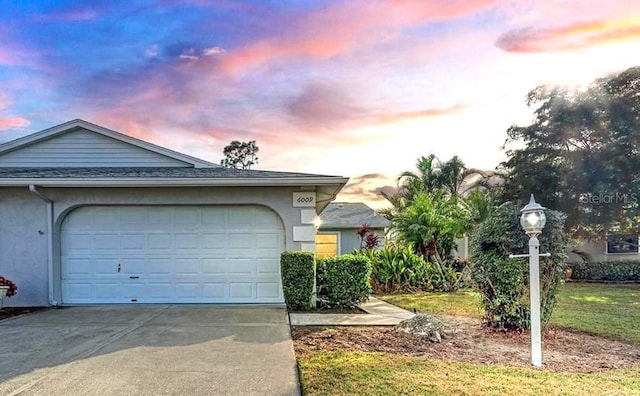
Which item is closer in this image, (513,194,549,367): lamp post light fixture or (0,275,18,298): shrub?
(513,194,549,367): lamp post light fixture

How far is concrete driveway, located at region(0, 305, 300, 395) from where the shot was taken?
4.54 meters

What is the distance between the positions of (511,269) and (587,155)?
551 inches

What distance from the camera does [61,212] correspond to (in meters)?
10.0

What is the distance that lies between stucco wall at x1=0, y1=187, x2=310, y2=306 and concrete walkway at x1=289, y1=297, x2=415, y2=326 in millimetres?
2692

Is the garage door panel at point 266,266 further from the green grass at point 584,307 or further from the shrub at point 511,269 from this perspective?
the shrub at point 511,269

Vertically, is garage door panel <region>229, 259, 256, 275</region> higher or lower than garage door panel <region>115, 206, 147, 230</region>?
lower

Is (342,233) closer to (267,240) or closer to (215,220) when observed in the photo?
(267,240)

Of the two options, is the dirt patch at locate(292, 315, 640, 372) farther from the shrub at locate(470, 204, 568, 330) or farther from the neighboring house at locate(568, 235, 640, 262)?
the neighboring house at locate(568, 235, 640, 262)

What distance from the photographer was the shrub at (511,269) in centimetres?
688

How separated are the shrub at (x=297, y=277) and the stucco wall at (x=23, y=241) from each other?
18.3 ft

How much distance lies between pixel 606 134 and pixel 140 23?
1732 centimetres

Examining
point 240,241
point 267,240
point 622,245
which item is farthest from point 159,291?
point 622,245

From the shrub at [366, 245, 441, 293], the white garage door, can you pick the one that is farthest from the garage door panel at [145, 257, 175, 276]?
the shrub at [366, 245, 441, 293]

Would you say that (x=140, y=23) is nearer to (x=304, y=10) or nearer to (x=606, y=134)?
(x=304, y=10)
